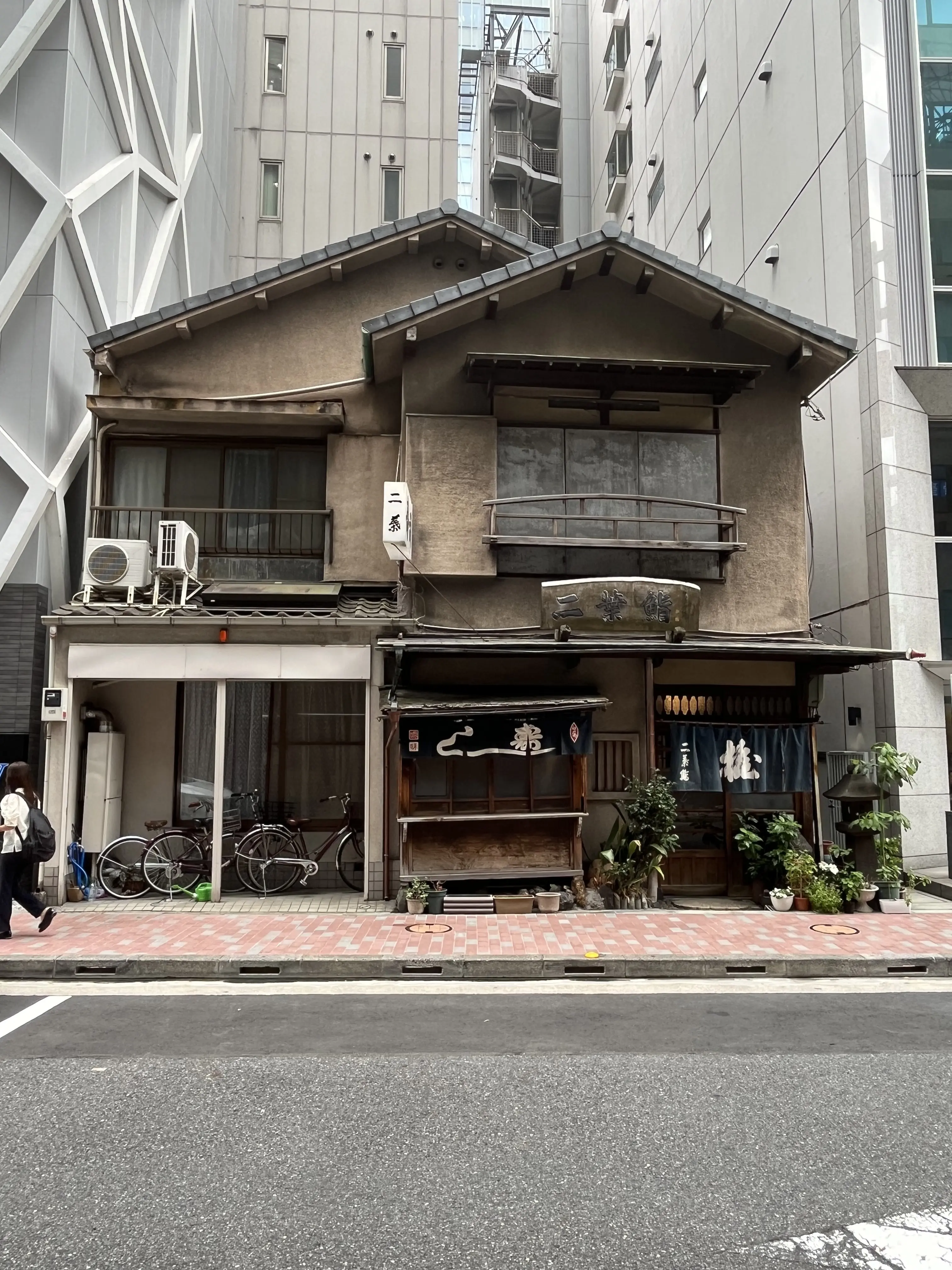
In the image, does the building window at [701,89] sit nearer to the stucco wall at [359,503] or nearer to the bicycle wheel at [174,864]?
the stucco wall at [359,503]

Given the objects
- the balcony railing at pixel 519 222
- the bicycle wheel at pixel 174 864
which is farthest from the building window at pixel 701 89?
the bicycle wheel at pixel 174 864

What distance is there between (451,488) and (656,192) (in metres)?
20.0

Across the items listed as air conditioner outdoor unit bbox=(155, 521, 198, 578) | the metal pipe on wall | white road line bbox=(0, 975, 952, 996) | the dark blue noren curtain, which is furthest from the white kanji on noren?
air conditioner outdoor unit bbox=(155, 521, 198, 578)

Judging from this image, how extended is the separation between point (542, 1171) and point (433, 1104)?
113 cm

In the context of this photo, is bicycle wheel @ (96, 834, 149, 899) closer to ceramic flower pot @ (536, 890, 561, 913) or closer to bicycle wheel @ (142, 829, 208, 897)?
bicycle wheel @ (142, 829, 208, 897)

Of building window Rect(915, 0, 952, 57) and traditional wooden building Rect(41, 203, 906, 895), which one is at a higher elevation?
building window Rect(915, 0, 952, 57)

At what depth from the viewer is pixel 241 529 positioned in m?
14.8

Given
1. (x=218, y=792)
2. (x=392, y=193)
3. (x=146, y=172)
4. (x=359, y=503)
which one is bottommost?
(x=218, y=792)

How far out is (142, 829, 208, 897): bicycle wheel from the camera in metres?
13.1

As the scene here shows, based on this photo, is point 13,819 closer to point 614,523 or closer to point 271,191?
point 614,523

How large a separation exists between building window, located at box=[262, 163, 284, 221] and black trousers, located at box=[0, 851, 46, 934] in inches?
885

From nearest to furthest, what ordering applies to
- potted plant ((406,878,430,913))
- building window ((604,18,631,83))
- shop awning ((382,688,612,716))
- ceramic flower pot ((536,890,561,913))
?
1. shop awning ((382,688,612,716))
2. potted plant ((406,878,430,913))
3. ceramic flower pot ((536,890,561,913))
4. building window ((604,18,631,83))

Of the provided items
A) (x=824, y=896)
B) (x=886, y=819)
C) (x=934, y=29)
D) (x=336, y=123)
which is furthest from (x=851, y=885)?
(x=336, y=123)

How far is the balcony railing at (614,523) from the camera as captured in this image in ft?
43.1
